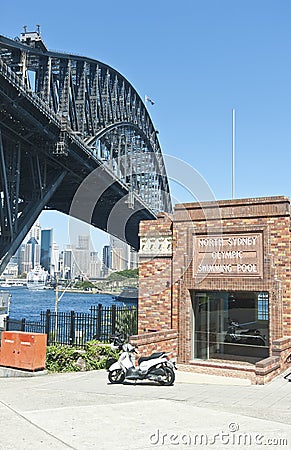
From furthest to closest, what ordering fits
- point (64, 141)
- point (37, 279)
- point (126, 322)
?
point (37, 279)
point (64, 141)
point (126, 322)

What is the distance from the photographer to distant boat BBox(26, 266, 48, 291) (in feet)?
420

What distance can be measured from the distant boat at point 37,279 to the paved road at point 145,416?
381 ft

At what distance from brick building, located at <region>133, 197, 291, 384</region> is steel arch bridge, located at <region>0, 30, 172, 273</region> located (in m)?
13.2

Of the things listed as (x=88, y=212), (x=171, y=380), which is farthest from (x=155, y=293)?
(x=88, y=212)

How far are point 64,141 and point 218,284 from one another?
2158 centimetres

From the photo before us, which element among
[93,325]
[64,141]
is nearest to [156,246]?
[93,325]

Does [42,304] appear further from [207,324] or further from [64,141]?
[207,324]

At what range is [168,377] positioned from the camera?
11.5m

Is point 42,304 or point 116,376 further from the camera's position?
point 42,304

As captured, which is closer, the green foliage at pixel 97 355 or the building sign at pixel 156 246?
the green foliage at pixel 97 355

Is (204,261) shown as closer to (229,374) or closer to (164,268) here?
(164,268)

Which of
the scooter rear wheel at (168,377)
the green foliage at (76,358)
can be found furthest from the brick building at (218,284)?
the scooter rear wheel at (168,377)

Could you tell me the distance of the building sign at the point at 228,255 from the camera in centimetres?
1443

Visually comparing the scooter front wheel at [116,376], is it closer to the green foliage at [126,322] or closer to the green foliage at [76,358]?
the green foliage at [76,358]
